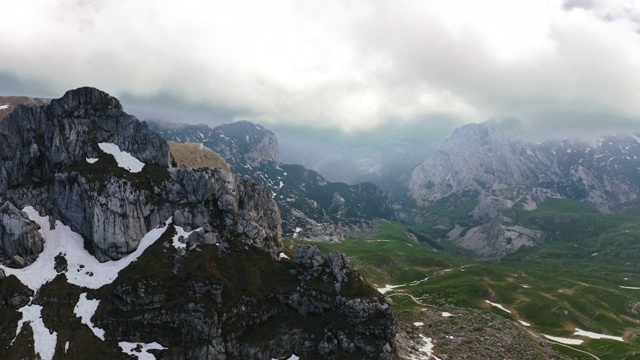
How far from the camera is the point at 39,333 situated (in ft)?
287

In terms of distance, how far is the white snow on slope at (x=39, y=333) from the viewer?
276 ft

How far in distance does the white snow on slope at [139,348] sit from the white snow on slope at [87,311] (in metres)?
5.60

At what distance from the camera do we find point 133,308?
95500 mm

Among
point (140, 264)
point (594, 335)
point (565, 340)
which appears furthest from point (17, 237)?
point (594, 335)

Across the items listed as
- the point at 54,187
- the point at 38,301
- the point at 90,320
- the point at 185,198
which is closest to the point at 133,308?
the point at 90,320

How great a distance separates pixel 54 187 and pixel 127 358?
58.9m

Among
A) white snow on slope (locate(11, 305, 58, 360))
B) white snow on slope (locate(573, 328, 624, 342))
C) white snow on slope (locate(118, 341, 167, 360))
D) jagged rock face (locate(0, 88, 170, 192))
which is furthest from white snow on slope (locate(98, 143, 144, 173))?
white snow on slope (locate(573, 328, 624, 342))

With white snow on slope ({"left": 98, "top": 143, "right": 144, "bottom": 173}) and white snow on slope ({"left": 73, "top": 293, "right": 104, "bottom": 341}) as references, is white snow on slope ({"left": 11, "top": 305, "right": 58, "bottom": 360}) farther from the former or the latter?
white snow on slope ({"left": 98, "top": 143, "right": 144, "bottom": 173})

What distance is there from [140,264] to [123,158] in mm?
40194

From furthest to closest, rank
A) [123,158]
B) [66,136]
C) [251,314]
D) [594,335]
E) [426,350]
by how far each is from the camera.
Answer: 1. [594,335]
2. [123,158]
3. [66,136]
4. [426,350]
5. [251,314]

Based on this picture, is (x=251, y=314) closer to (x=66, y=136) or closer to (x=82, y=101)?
(x=66, y=136)

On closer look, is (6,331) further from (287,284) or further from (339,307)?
(339,307)

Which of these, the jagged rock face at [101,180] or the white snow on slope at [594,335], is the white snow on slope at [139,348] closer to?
the jagged rock face at [101,180]

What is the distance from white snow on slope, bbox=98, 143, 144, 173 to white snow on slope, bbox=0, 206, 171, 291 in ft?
74.9
